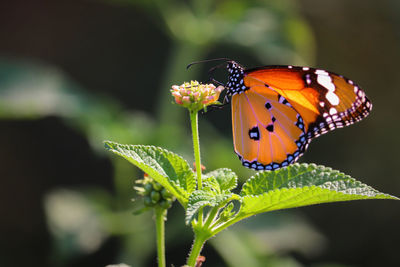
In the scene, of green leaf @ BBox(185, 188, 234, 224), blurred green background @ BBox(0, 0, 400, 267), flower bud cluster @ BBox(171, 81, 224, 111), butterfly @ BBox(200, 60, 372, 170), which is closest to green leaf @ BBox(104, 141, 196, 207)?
green leaf @ BBox(185, 188, 234, 224)

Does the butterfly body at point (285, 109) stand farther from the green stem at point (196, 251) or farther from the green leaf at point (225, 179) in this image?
the green stem at point (196, 251)

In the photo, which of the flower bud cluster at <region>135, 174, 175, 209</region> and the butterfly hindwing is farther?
the butterfly hindwing

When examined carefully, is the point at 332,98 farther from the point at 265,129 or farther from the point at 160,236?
the point at 160,236

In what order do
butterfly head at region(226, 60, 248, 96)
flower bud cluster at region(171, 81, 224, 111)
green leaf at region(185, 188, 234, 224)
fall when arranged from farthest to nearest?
1. butterfly head at region(226, 60, 248, 96)
2. flower bud cluster at region(171, 81, 224, 111)
3. green leaf at region(185, 188, 234, 224)

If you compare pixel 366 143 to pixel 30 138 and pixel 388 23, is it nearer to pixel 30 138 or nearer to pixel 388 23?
pixel 388 23

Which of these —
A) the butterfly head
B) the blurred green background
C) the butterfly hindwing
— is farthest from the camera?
the blurred green background

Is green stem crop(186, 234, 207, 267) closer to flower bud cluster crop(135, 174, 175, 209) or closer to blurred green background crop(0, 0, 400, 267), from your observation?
flower bud cluster crop(135, 174, 175, 209)

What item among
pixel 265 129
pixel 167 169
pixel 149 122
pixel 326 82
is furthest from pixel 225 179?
pixel 149 122
